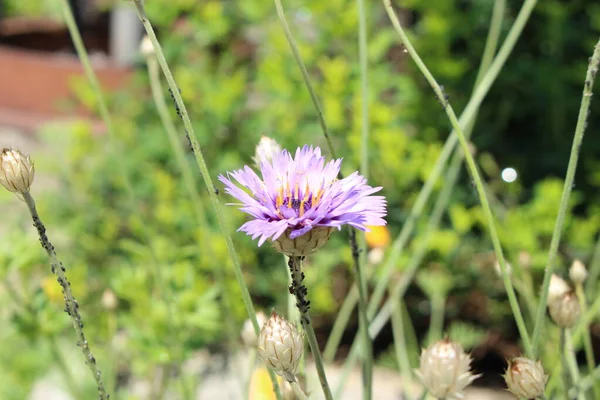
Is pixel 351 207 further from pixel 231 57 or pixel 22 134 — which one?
pixel 22 134

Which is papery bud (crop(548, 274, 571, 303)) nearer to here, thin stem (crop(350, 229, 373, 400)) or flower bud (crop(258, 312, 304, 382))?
thin stem (crop(350, 229, 373, 400))

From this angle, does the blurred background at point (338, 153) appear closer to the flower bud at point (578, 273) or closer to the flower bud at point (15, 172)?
the flower bud at point (578, 273)

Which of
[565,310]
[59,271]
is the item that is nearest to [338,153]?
[565,310]

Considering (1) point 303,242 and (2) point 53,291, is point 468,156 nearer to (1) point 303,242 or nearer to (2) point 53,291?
(1) point 303,242

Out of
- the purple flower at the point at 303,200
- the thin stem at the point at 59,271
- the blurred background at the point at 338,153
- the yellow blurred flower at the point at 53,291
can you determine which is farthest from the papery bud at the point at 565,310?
the yellow blurred flower at the point at 53,291

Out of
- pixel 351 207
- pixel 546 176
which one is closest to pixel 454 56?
pixel 546 176

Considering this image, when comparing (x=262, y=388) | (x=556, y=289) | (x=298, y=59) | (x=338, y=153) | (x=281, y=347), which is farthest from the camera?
(x=338, y=153)

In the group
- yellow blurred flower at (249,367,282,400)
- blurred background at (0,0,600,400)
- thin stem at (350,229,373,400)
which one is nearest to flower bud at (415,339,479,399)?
thin stem at (350,229,373,400)
